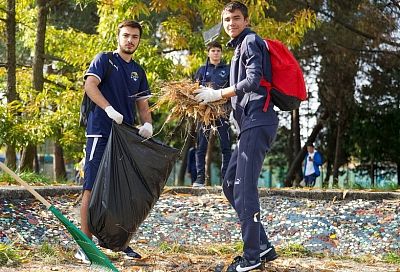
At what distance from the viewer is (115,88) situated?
5195 millimetres

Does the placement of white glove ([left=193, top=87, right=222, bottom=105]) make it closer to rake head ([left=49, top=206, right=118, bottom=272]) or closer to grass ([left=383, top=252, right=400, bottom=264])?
rake head ([left=49, top=206, right=118, bottom=272])

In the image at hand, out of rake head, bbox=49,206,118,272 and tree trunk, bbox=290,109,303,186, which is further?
tree trunk, bbox=290,109,303,186

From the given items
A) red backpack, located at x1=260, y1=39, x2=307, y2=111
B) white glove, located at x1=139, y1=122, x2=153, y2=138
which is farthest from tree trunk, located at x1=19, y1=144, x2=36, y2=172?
red backpack, located at x1=260, y1=39, x2=307, y2=111

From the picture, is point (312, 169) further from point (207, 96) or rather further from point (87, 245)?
point (87, 245)

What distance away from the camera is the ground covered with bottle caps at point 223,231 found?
17.6ft

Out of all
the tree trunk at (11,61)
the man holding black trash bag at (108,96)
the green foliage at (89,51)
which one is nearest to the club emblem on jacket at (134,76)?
the man holding black trash bag at (108,96)

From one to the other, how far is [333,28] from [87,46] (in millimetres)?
6916

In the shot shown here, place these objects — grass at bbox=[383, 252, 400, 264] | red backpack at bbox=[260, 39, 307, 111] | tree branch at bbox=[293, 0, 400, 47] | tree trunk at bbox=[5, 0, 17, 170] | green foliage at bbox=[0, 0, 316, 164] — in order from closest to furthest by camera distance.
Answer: red backpack at bbox=[260, 39, 307, 111]
grass at bbox=[383, 252, 400, 264]
green foliage at bbox=[0, 0, 316, 164]
tree trunk at bbox=[5, 0, 17, 170]
tree branch at bbox=[293, 0, 400, 47]

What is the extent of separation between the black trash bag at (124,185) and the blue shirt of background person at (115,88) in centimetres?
19

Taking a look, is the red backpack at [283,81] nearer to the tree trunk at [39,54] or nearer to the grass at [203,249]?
the grass at [203,249]

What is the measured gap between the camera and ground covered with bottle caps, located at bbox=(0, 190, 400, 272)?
5.37m

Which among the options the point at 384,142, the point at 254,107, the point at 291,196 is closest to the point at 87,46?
the point at 291,196

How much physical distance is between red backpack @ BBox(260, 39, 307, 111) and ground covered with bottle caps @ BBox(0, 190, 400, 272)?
1.16 m

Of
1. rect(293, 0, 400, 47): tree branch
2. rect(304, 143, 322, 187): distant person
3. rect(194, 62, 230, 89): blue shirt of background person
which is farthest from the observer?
rect(293, 0, 400, 47): tree branch
